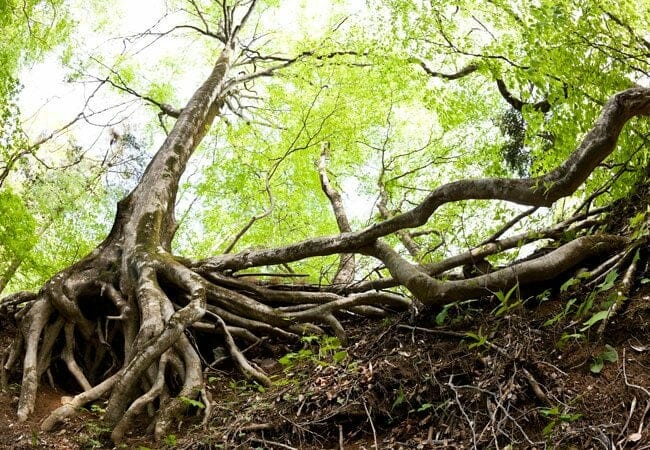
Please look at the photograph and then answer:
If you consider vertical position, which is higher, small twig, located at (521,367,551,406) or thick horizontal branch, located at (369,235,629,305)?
thick horizontal branch, located at (369,235,629,305)

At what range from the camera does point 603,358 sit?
357 cm

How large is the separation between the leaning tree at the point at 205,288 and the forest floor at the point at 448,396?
1.07 feet

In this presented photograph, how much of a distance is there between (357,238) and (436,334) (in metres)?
1.66

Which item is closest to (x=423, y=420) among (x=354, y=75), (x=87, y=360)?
(x=87, y=360)

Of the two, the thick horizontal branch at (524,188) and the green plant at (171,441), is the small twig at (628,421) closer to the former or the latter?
the thick horizontal branch at (524,188)

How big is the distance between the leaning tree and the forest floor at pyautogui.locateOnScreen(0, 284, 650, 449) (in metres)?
0.33

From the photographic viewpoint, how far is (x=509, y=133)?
38.2 ft

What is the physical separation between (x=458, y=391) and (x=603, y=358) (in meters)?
0.96

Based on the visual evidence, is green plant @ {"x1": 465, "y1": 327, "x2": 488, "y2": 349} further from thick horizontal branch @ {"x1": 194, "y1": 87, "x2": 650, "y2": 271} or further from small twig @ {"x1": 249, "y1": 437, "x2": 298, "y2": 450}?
small twig @ {"x1": 249, "y1": 437, "x2": 298, "y2": 450}

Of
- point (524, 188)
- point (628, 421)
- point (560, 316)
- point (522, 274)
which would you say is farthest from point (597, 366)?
point (524, 188)

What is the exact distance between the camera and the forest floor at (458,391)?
3287 millimetres

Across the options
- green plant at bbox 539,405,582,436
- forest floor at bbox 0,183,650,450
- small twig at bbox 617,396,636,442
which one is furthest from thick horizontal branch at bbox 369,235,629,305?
small twig at bbox 617,396,636,442

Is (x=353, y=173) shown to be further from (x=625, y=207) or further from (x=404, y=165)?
(x=625, y=207)

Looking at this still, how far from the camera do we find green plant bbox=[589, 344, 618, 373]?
3510mm
